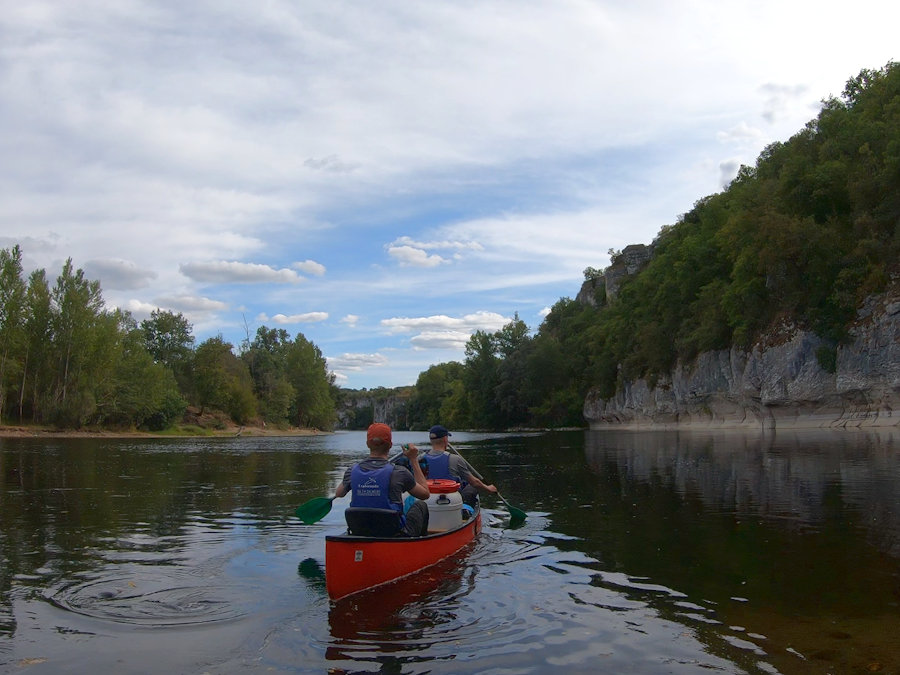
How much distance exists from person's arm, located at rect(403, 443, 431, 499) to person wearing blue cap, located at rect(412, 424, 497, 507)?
50.1 inches

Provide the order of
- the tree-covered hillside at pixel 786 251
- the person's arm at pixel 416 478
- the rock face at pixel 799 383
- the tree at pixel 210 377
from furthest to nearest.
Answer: the tree at pixel 210 377 → the tree-covered hillside at pixel 786 251 → the rock face at pixel 799 383 → the person's arm at pixel 416 478

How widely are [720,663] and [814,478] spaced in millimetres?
15079

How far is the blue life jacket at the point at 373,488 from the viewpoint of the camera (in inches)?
340

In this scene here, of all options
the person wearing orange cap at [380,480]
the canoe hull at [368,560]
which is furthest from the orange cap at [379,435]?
the canoe hull at [368,560]

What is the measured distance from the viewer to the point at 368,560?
8258 millimetres

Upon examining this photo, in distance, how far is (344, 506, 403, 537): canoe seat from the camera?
8.70 m

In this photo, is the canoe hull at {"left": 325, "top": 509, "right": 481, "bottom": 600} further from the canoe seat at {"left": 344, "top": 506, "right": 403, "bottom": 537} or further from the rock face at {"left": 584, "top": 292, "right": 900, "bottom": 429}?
the rock face at {"left": 584, "top": 292, "right": 900, "bottom": 429}

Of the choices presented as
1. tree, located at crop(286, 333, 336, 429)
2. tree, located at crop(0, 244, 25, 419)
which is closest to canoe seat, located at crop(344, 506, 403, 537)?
tree, located at crop(0, 244, 25, 419)

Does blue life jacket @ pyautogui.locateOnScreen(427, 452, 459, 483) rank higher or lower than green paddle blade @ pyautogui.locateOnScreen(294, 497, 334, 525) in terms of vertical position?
higher

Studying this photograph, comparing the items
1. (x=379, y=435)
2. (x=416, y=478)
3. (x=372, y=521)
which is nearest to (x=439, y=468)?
(x=416, y=478)

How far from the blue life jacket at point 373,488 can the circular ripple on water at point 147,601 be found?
1.87 metres

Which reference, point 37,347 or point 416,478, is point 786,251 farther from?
Answer: point 37,347

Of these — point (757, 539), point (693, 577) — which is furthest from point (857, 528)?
point (693, 577)

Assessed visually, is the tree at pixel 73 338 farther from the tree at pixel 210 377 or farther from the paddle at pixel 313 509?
the paddle at pixel 313 509
